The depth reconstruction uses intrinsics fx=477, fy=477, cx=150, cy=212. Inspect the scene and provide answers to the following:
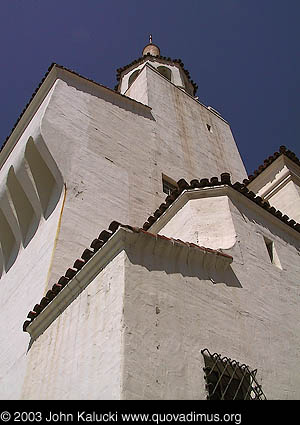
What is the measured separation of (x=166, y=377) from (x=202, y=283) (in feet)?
4.84

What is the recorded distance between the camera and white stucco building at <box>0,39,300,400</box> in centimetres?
470

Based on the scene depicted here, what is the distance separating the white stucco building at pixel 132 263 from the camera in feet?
15.4

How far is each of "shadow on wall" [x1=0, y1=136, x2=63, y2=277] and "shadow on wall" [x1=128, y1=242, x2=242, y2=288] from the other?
4.10 m

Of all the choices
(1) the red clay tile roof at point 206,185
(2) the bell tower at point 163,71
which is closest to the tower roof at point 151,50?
(2) the bell tower at point 163,71

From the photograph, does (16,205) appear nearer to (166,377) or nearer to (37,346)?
(37,346)

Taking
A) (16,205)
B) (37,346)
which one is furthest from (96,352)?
(16,205)

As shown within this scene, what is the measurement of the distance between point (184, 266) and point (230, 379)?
137cm

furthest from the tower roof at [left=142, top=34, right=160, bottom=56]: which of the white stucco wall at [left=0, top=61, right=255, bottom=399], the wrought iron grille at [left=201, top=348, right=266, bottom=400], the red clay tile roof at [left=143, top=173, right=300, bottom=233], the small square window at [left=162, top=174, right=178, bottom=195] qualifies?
the wrought iron grille at [left=201, top=348, right=266, bottom=400]

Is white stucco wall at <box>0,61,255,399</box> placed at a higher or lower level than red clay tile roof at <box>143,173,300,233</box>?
lower

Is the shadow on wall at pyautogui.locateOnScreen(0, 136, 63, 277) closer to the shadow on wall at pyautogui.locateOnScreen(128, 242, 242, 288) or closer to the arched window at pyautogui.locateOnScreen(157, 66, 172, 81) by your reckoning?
the shadow on wall at pyautogui.locateOnScreen(128, 242, 242, 288)

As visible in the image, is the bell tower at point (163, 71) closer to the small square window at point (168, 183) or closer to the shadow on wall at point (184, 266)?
the small square window at point (168, 183)

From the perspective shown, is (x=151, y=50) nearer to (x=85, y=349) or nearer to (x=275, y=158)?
(x=275, y=158)

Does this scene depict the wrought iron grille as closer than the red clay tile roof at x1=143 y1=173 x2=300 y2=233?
Yes

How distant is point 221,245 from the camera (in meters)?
6.48
